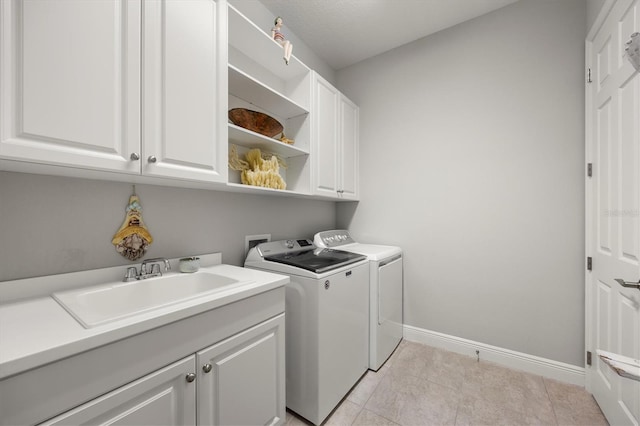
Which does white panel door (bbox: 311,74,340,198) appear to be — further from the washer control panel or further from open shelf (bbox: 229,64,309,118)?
the washer control panel

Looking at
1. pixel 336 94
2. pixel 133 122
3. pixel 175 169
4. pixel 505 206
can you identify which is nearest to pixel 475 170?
pixel 505 206

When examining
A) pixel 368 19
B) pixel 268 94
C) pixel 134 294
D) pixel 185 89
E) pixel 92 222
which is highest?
pixel 368 19

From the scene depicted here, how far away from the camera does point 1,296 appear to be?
93cm

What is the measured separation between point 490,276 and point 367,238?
3.68ft

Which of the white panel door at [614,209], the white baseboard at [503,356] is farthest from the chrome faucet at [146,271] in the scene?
the white panel door at [614,209]

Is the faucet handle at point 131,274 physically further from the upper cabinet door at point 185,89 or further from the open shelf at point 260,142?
the open shelf at point 260,142

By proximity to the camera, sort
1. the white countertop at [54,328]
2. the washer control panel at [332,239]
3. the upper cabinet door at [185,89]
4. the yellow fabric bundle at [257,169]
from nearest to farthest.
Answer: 1. the white countertop at [54,328]
2. the upper cabinet door at [185,89]
3. the yellow fabric bundle at [257,169]
4. the washer control panel at [332,239]

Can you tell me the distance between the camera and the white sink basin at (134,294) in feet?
2.93

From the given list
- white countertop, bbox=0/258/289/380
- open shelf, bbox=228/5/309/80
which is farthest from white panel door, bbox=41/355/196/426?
open shelf, bbox=228/5/309/80

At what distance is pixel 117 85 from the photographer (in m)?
0.95

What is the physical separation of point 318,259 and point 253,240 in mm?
524

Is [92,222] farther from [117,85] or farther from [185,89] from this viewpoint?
[185,89]

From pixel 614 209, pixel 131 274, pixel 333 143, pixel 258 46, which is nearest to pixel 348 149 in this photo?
pixel 333 143

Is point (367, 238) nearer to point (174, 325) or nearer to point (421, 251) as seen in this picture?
point (421, 251)
